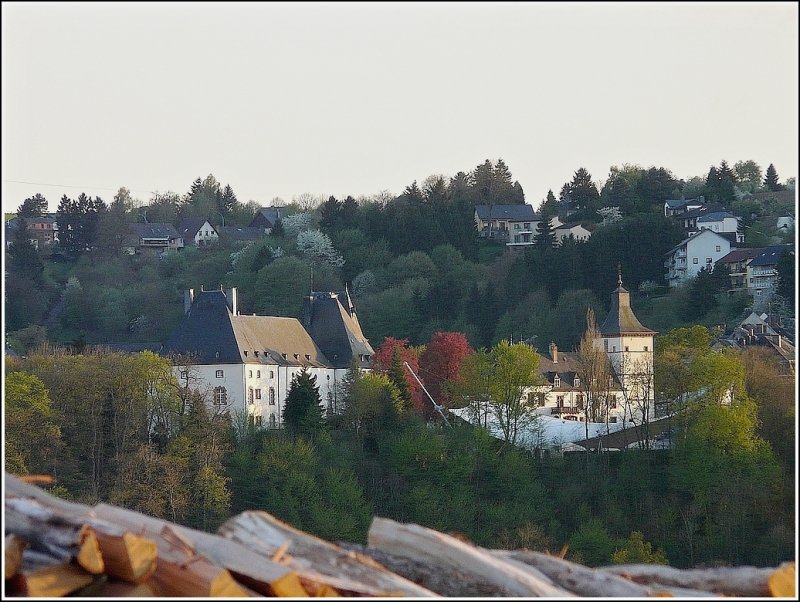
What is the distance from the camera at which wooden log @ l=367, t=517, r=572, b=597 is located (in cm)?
900

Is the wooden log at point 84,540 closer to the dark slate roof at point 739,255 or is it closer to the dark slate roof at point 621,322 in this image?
the dark slate roof at point 621,322

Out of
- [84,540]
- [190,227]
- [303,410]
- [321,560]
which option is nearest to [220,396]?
[303,410]

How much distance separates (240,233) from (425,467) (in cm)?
7589

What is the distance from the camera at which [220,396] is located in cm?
7750

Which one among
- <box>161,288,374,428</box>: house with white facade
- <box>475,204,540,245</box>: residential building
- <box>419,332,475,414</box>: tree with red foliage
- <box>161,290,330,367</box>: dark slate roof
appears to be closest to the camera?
<box>161,288,374,428</box>: house with white facade

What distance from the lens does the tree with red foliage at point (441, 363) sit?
77750 mm

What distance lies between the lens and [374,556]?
957cm

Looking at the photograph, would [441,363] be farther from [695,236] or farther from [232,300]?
[695,236]

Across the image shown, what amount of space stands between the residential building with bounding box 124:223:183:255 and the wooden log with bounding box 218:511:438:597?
124509 mm

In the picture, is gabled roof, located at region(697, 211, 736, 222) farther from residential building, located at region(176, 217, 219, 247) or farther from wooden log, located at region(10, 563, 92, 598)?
wooden log, located at region(10, 563, 92, 598)

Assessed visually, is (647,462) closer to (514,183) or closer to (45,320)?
(45,320)

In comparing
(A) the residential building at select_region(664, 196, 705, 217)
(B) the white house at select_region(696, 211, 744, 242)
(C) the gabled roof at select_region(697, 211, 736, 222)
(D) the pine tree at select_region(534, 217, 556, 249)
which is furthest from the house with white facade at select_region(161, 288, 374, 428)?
(A) the residential building at select_region(664, 196, 705, 217)

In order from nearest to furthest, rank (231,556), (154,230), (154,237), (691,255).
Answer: (231,556) → (691,255) → (154,237) → (154,230)

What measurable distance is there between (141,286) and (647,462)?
55.8 m
